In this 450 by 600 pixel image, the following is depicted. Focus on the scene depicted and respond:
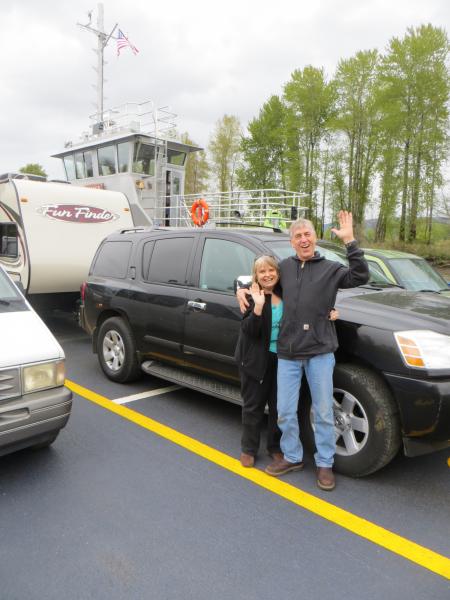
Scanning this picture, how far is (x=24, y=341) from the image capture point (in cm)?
321

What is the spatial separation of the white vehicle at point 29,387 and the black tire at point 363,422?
6.43ft

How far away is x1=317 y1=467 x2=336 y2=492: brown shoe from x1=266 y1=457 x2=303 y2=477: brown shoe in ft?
0.69

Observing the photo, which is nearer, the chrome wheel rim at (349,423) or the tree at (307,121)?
the chrome wheel rim at (349,423)

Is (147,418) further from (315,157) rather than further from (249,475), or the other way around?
(315,157)

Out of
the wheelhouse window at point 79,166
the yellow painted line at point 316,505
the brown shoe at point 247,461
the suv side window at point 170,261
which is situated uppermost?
the wheelhouse window at point 79,166

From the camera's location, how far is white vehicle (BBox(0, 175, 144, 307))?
7355 mm

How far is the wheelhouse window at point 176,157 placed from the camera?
1700cm

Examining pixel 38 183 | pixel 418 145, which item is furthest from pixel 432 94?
pixel 38 183

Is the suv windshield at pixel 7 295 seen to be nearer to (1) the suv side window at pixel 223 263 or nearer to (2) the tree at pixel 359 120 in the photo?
(1) the suv side window at pixel 223 263

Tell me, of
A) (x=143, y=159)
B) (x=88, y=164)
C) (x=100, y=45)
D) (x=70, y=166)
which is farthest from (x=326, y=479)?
(x=100, y=45)

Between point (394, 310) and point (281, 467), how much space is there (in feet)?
4.51

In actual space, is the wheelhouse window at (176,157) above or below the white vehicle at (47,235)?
above

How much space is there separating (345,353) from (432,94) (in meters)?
23.5

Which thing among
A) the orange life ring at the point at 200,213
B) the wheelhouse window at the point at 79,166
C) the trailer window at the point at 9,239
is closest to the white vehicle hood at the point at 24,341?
the trailer window at the point at 9,239
